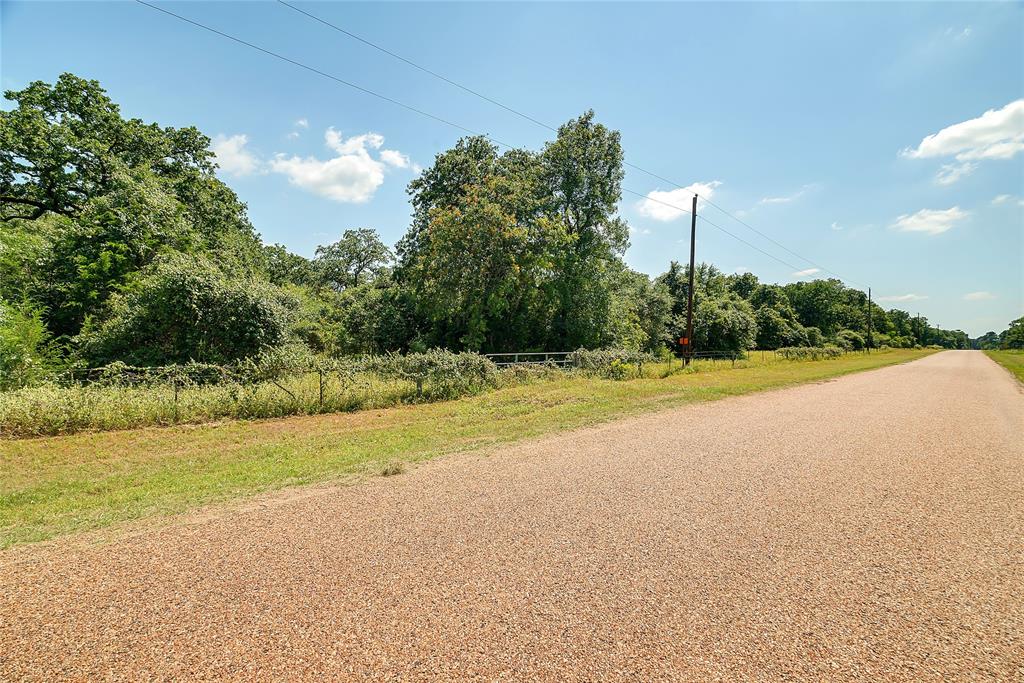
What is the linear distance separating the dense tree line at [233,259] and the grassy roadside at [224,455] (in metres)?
7.51

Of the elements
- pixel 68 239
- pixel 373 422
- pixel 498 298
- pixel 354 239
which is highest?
pixel 354 239

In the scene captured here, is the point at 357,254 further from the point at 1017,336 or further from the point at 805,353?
the point at 1017,336

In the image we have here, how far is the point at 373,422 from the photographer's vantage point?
10430 mm

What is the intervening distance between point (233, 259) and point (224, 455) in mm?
19875

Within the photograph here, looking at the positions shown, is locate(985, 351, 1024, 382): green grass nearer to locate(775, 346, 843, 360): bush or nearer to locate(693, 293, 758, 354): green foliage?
locate(775, 346, 843, 360): bush

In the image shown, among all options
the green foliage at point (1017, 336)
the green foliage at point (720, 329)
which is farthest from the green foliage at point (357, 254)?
the green foliage at point (1017, 336)

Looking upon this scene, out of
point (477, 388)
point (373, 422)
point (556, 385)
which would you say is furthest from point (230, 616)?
point (556, 385)

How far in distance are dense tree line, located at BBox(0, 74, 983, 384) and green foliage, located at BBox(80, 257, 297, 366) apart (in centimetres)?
6

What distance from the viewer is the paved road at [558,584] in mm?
2471

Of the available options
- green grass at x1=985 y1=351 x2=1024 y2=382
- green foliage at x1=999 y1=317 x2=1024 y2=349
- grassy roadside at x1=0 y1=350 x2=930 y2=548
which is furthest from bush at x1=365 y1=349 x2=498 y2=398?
green foliage at x1=999 y1=317 x2=1024 y2=349

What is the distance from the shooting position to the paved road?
2.47m

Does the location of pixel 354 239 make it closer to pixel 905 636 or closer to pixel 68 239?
pixel 68 239

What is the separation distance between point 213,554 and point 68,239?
23062 mm

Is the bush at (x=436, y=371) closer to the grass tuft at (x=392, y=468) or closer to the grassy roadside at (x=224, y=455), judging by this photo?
the grassy roadside at (x=224, y=455)
